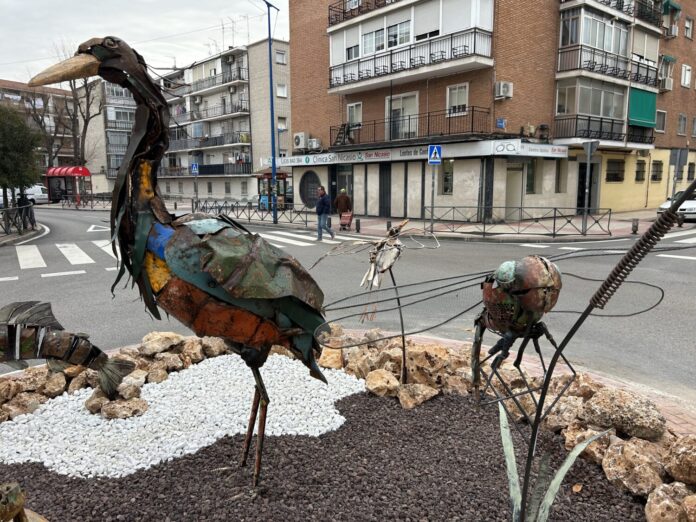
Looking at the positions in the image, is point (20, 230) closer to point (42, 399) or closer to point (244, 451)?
point (42, 399)

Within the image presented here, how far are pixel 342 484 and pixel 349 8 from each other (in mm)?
24293

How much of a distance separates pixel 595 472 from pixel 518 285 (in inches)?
67.8

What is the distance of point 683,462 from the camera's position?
8.63ft

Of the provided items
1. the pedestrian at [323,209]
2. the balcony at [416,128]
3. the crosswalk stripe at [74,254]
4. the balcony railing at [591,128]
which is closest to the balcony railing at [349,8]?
the balcony at [416,128]

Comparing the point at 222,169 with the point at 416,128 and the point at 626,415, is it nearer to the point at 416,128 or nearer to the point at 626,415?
the point at 416,128

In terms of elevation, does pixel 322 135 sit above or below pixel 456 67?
below

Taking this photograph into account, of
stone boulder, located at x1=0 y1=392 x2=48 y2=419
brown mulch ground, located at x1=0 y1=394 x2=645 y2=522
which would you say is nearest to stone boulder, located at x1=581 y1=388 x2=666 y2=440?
brown mulch ground, located at x1=0 y1=394 x2=645 y2=522

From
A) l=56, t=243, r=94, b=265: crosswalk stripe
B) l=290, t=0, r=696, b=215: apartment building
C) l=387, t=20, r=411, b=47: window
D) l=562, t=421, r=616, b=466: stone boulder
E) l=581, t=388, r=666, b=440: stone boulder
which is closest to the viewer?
l=562, t=421, r=616, b=466: stone boulder

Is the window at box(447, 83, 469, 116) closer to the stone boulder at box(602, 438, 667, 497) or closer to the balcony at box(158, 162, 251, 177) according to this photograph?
the stone boulder at box(602, 438, 667, 497)

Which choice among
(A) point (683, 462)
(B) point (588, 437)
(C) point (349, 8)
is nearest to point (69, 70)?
(B) point (588, 437)

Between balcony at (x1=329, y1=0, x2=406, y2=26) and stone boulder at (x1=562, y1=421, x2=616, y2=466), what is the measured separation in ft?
70.2

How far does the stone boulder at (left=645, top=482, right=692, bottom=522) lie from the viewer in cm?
238

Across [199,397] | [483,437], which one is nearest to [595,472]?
[483,437]

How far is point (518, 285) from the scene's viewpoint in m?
1.90
